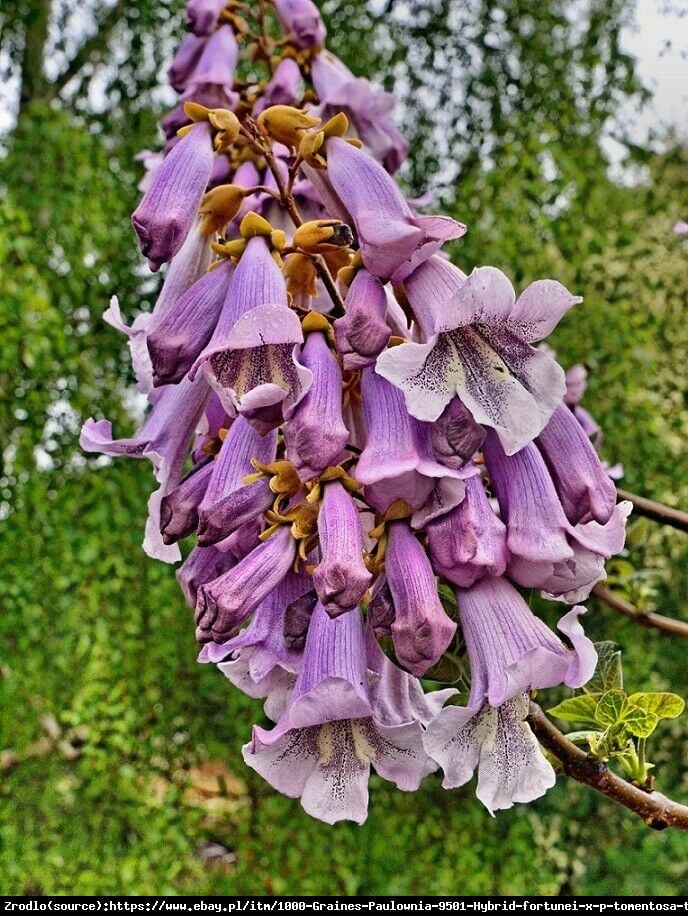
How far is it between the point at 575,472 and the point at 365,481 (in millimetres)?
141

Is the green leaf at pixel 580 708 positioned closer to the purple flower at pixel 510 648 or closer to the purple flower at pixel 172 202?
the purple flower at pixel 510 648

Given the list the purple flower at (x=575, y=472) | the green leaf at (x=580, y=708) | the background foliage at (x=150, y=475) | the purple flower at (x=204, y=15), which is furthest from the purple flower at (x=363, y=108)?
the background foliage at (x=150, y=475)

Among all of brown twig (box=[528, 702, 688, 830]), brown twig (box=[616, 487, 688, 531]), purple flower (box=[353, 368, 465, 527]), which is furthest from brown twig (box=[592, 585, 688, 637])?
purple flower (box=[353, 368, 465, 527])

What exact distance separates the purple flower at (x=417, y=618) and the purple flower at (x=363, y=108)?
0.57m

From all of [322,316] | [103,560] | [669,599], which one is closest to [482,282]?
[322,316]

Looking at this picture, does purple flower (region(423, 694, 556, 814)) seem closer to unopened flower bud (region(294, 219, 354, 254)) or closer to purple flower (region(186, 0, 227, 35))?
unopened flower bud (region(294, 219, 354, 254))

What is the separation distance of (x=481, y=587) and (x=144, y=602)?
121cm

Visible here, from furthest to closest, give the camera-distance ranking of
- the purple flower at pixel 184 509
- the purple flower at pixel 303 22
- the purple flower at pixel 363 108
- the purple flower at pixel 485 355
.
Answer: the purple flower at pixel 303 22
the purple flower at pixel 363 108
the purple flower at pixel 184 509
the purple flower at pixel 485 355

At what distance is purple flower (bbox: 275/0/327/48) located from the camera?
0.98 metres

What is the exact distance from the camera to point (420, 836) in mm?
1626

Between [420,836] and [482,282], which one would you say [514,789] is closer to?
[482,282]

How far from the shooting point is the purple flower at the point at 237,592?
50 centimetres

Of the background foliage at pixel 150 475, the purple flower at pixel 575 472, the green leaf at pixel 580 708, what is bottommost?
the background foliage at pixel 150 475

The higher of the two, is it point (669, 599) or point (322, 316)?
point (322, 316)
